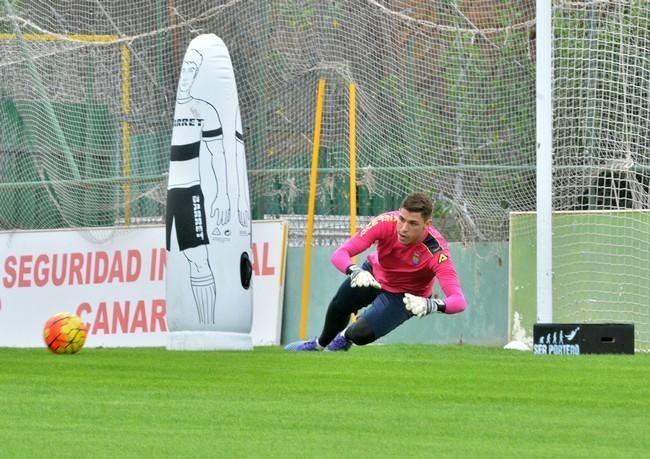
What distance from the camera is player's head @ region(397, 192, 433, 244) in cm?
1261

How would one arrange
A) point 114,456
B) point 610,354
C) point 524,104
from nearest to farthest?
point 114,456 → point 610,354 → point 524,104

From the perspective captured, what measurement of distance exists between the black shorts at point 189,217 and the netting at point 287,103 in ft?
10.8

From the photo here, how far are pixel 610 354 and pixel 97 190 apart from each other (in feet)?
22.2

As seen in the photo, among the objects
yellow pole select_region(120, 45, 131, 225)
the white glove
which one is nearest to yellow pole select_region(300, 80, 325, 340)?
yellow pole select_region(120, 45, 131, 225)

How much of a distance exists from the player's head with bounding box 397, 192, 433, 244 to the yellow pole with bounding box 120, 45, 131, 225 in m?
6.12

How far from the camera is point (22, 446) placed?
6805 millimetres

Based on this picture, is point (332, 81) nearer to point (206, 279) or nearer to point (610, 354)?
point (206, 279)

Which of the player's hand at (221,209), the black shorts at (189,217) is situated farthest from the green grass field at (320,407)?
the player's hand at (221,209)

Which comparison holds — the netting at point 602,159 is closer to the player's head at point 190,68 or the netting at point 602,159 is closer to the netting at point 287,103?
the netting at point 287,103

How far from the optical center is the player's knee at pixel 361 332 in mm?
13516

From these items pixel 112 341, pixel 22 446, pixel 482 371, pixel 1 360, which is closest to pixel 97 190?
pixel 112 341

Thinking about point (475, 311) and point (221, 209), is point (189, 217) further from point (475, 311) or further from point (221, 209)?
point (475, 311)

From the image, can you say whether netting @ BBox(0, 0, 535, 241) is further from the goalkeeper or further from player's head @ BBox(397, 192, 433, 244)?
player's head @ BBox(397, 192, 433, 244)

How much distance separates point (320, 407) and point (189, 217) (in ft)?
20.5
